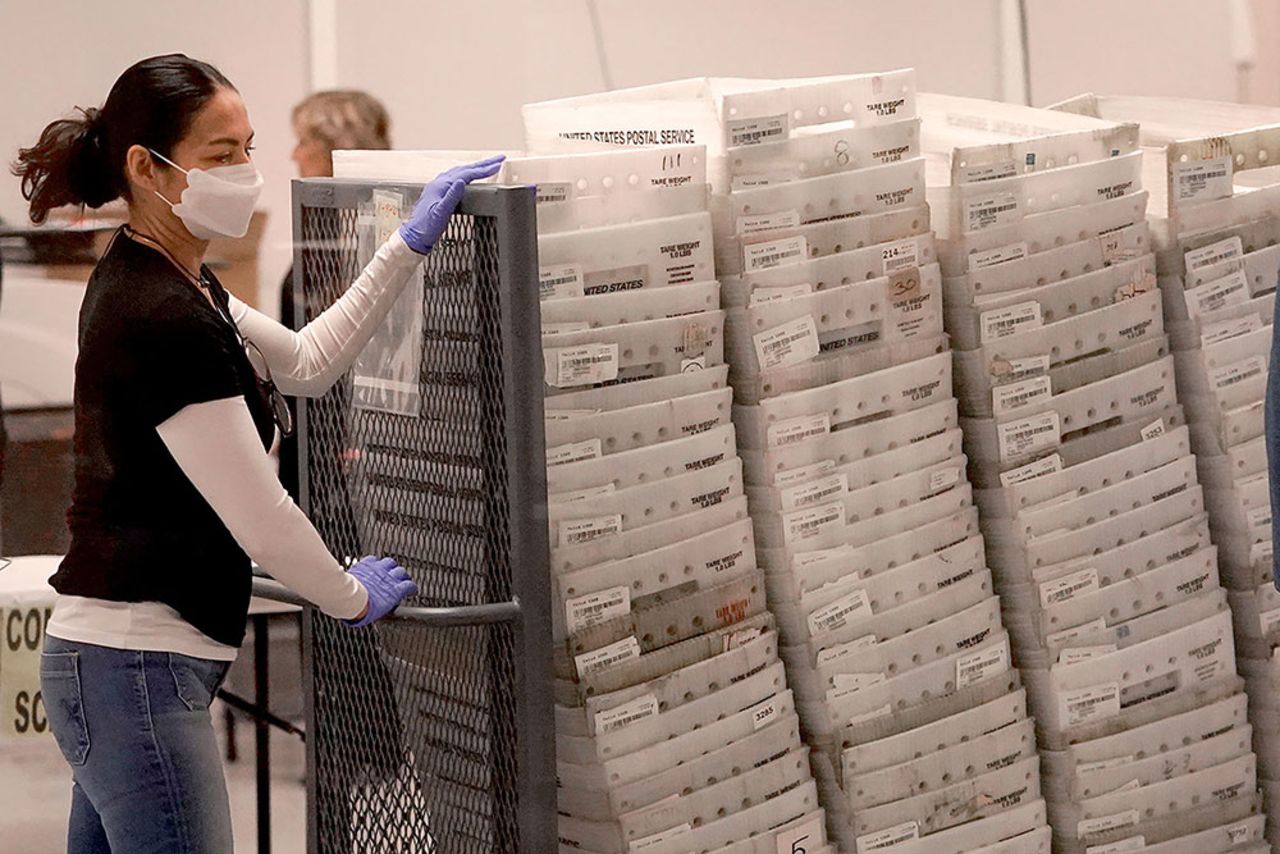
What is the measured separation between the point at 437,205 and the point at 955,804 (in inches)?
55.2

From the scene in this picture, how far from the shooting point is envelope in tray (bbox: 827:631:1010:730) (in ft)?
9.59

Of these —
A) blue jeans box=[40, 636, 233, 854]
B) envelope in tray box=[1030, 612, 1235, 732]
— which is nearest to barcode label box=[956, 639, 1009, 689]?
envelope in tray box=[1030, 612, 1235, 732]

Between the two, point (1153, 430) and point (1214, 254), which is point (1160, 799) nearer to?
point (1153, 430)

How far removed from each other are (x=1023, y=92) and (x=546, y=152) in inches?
140

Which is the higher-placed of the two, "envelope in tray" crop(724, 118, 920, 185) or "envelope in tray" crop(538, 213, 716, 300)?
"envelope in tray" crop(724, 118, 920, 185)

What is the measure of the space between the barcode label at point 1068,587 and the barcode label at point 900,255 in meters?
0.63

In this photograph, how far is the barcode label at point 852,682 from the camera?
2.91 m

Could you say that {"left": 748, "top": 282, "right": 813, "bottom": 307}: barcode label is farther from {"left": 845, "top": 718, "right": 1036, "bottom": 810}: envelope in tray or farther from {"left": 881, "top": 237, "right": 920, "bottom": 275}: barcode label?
{"left": 845, "top": 718, "right": 1036, "bottom": 810}: envelope in tray

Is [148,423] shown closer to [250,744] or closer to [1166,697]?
[1166,697]

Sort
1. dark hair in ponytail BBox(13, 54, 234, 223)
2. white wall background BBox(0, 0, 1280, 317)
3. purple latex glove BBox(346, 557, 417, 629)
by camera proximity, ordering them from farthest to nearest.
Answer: white wall background BBox(0, 0, 1280, 317)
purple latex glove BBox(346, 557, 417, 629)
dark hair in ponytail BBox(13, 54, 234, 223)

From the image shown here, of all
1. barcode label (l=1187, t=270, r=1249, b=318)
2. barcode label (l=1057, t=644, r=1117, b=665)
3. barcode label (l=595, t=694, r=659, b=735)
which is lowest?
barcode label (l=1057, t=644, r=1117, b=665)

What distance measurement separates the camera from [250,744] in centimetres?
545

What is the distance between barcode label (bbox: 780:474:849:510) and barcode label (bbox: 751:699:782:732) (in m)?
0.32

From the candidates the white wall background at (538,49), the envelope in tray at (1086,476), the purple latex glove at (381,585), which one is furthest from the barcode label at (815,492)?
the white wall background at (538,49)
